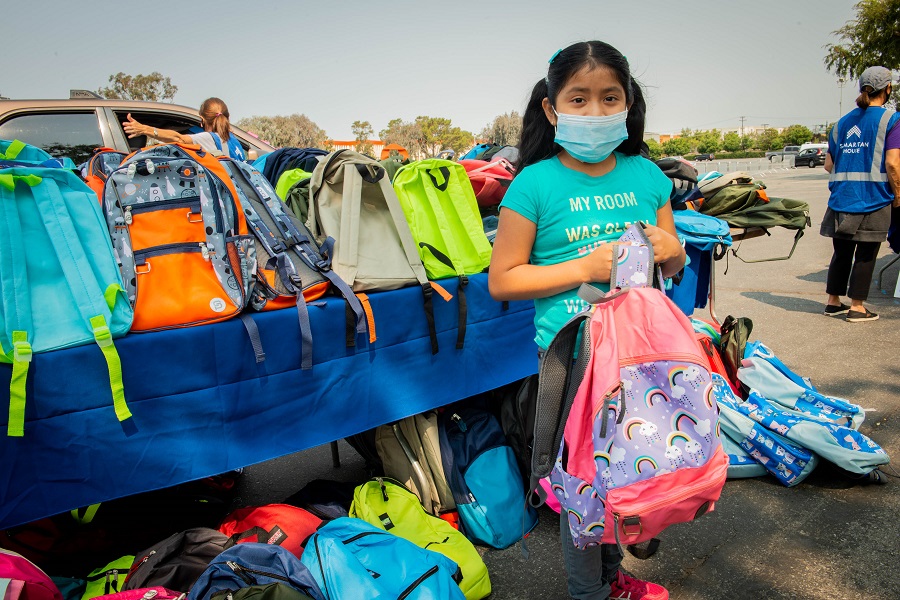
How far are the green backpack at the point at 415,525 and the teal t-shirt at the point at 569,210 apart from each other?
1.00m

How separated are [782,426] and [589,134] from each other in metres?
1.88

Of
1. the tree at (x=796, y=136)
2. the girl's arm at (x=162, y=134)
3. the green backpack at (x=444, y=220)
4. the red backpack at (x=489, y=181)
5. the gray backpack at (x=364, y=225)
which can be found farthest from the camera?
the tree at (x=796, y=136)

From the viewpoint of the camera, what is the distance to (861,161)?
4574 millimetres

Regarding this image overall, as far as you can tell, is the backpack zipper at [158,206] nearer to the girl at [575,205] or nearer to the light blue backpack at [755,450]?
the girl at [575,205]

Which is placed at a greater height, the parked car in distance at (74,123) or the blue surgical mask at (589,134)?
the parked car in distance at (74,123)

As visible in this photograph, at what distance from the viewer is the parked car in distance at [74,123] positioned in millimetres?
4617

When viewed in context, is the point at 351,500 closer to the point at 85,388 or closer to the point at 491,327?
the point at 491,327

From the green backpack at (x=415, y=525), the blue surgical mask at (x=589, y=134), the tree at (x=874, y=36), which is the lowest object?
the green backpack at (x=415, y=525)

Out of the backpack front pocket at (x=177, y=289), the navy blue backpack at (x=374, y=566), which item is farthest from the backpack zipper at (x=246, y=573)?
the backpack front pocket at (x=177, y=289)

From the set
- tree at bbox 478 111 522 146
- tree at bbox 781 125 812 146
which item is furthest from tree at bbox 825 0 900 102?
tree at bbox 781 125 812 146

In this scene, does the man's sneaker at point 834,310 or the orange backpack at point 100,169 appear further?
the man's sneaker at point 834,310

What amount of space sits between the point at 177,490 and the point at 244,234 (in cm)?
127

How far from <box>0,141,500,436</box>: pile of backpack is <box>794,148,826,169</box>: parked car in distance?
36.7 m

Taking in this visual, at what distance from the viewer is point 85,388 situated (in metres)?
1.85
